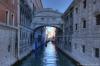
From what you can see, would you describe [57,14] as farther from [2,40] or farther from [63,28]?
[2,40]

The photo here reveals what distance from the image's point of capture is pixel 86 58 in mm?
19125

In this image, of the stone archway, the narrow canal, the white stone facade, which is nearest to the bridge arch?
the stone archway

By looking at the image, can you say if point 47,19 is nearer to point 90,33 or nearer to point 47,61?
point 47,61

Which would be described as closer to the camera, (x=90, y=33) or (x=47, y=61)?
(x=90, y=33)

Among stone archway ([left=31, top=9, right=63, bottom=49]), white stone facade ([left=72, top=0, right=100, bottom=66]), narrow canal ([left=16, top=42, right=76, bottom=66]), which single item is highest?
stone archway ([left=31, top=9, right=63, bottom=49])

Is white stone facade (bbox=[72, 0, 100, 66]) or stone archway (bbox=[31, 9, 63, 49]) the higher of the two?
stone archway (bbox=[31, 9, 63, 49])

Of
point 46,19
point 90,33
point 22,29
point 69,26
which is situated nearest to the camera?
point 90,33

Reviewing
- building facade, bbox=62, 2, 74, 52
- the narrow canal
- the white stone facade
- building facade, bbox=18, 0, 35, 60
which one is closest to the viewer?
the white stone facade

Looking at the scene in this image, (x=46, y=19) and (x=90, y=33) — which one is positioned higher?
(x=46, y=19)

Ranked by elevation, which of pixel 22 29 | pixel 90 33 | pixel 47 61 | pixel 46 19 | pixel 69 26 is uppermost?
pixel 46 19

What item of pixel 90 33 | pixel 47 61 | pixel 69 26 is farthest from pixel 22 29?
pixel 90 33

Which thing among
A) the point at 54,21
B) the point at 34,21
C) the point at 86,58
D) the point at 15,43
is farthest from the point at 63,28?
the point at 86,58

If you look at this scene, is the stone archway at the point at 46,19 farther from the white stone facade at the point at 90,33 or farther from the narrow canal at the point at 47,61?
the white stone facade at the point at 90,33

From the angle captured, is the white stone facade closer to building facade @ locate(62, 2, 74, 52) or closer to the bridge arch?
building facade @ locate(62, 2, 74, 52)
